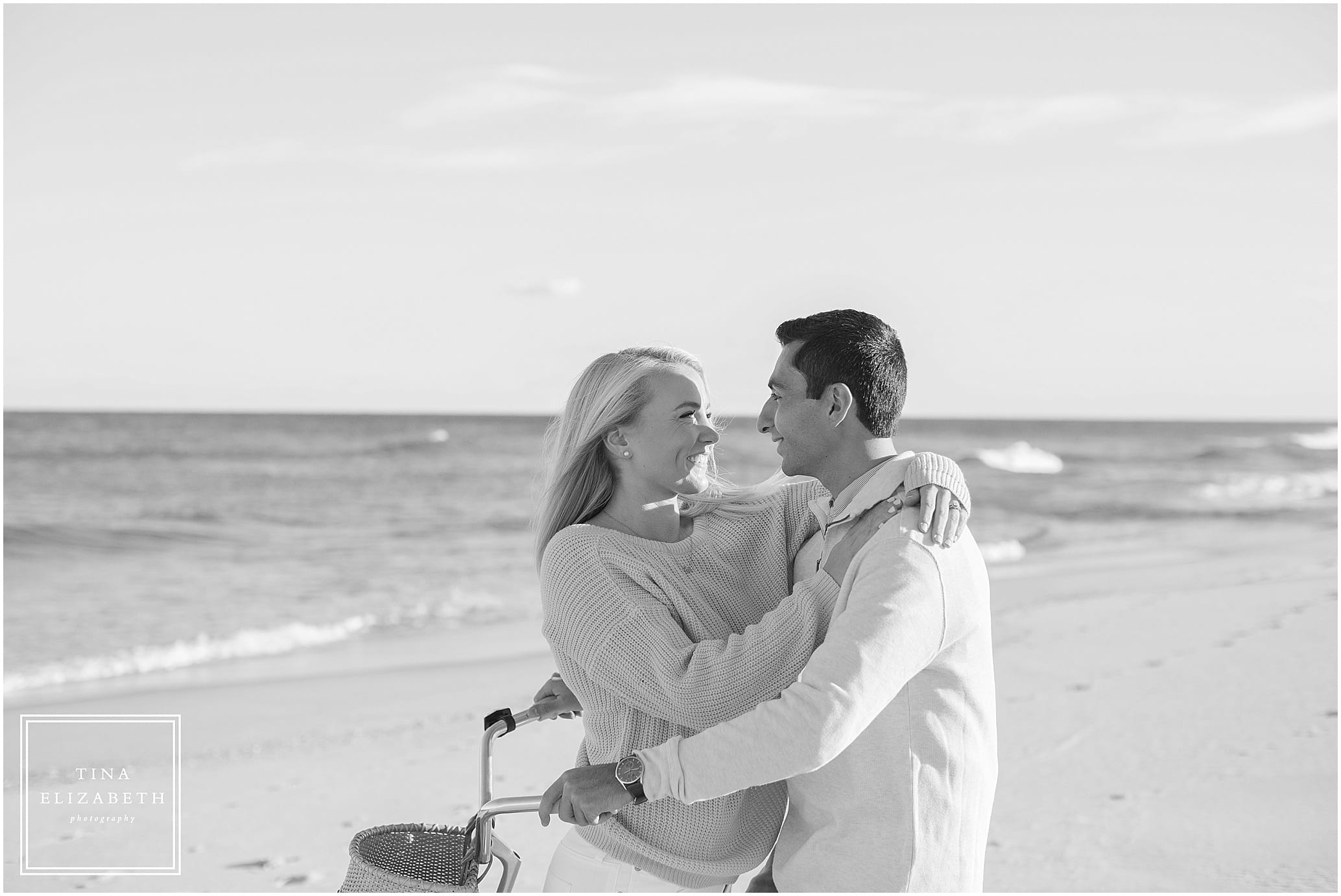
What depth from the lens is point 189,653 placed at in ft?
29.4

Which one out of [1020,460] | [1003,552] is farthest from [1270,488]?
[1003,552]

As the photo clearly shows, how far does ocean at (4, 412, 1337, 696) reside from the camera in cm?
1005

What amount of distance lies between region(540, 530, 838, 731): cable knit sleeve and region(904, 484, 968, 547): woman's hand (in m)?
0.26

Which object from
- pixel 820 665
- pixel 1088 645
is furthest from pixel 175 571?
pixel 820 665

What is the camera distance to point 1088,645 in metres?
8.40

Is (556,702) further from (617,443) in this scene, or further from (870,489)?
(870,489)

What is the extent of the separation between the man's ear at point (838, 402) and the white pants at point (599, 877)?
96 cm

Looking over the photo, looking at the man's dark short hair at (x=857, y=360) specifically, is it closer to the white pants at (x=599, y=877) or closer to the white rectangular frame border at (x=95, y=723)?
the white pants at (x=599, y=877)

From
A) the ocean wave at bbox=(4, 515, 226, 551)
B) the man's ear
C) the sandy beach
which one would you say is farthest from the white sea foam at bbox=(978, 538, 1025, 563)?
the man's ear

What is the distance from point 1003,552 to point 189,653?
10.3 metres

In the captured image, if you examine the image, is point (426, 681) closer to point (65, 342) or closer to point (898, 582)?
point (898, 582)

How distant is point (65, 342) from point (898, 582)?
105ft

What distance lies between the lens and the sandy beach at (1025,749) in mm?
4648

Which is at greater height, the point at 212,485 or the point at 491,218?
the point at 491,218
